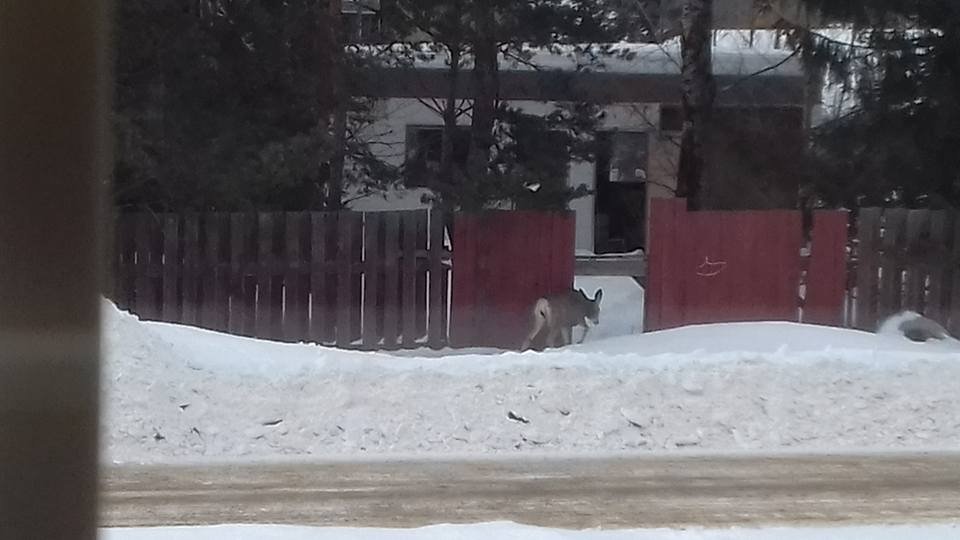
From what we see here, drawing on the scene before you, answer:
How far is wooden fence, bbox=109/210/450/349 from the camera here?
15672 millimetres

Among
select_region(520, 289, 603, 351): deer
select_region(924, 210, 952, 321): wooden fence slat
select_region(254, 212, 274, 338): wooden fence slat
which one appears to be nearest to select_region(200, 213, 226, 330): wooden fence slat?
select_region(254, 212, 274, 338): wooden fence slat

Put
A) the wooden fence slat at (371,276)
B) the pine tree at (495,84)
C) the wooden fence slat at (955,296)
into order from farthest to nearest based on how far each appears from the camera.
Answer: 1. the wooden fence slat at (955,296)
2. the pine tree at (495,84)
3. the wooden fence slat at (371,276)

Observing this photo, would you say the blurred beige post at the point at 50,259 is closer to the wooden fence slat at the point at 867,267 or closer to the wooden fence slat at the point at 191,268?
the wooden fence slat at the point at 191,268

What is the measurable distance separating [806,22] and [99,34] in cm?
1579

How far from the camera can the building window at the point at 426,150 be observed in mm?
16484

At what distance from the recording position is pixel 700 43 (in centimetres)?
1723

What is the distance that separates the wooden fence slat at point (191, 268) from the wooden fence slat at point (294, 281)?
37.3 inches

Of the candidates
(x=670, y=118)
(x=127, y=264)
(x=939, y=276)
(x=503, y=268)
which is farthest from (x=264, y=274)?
(x=939, y=276)

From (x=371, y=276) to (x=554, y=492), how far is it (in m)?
9.21

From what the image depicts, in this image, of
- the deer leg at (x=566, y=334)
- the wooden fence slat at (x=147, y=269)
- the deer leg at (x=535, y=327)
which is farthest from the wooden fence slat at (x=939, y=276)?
the wooden fence slat at (x=147, y=269)

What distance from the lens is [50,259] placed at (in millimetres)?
2258

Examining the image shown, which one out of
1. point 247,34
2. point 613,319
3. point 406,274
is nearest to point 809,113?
point 613,319

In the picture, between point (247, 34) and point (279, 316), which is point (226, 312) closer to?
point (279, 316)

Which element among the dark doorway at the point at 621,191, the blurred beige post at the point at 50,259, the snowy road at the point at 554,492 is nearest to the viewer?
the blurred beige post at the point at 50,259
